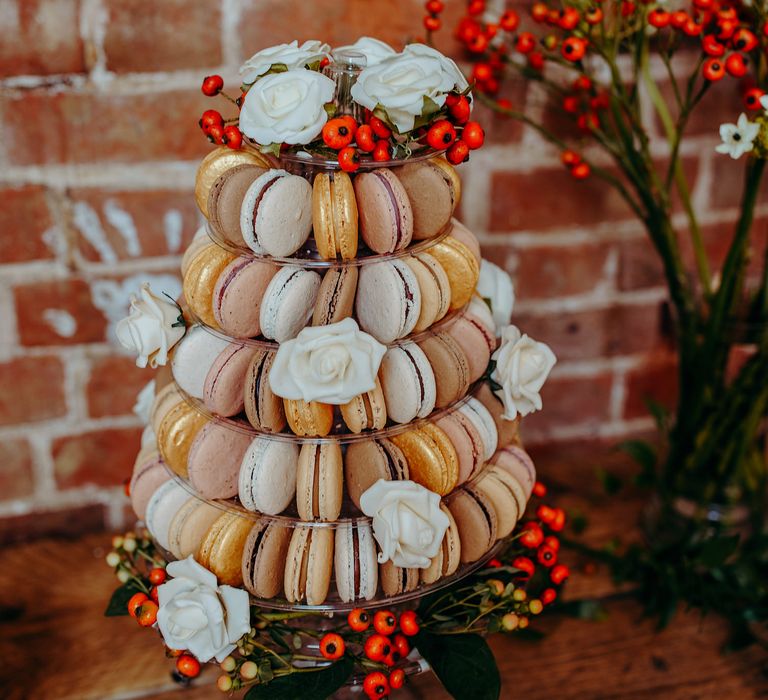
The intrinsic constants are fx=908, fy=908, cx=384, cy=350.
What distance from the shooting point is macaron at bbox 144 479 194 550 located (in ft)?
2.14

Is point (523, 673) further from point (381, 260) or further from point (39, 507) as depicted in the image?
point (39, 507)

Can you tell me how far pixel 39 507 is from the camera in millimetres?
968

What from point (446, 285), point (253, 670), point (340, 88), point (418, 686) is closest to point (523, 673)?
point (418, 686)

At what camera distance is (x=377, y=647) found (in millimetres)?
615

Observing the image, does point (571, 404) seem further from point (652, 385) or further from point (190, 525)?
point (190, 525)

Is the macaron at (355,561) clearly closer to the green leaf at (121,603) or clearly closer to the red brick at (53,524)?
the green leaf at (121,603)

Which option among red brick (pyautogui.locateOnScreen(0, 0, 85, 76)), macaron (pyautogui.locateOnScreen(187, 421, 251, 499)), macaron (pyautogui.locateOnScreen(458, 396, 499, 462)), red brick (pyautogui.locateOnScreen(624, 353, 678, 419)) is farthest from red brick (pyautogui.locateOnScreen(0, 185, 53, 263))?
red brick (pyautogui.locateOnScreen(624, 353, 678, 419))

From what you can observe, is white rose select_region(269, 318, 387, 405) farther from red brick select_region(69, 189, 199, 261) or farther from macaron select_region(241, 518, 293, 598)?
red brick select_region(69, 189, 199, 261)

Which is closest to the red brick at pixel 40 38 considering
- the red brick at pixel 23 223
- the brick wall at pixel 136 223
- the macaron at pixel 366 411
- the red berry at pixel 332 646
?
the brick wall at pixel 136 223

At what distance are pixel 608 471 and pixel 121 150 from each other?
0.65 meters

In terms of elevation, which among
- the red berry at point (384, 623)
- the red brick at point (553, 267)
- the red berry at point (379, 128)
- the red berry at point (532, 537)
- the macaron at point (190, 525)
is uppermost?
the red berry at point (379, 128)

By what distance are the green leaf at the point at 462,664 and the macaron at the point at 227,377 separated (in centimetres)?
22

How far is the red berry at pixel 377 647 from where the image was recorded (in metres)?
0.61

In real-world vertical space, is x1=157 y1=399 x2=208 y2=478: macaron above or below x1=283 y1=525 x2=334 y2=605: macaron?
above
